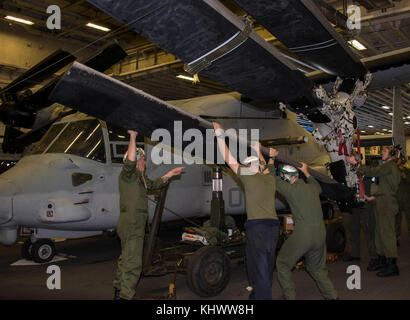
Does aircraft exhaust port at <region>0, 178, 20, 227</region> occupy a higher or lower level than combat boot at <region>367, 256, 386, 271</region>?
higher

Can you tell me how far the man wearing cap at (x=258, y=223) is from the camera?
4133mm

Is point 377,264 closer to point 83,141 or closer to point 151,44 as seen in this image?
point 83,141

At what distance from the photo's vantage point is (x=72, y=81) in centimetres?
318

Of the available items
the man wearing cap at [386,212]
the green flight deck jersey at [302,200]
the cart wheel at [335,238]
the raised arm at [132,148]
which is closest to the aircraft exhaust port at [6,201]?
the raised arm at [132,148]

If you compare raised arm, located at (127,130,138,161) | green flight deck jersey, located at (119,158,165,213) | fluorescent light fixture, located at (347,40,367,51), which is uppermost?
fluorescent light fixture, located at (347,40,367,51)

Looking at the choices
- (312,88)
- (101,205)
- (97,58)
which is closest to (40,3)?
(97,58)

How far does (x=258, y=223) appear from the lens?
4250 millimetres

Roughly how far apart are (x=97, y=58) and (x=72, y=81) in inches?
173

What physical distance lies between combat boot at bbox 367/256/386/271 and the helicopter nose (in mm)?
6235

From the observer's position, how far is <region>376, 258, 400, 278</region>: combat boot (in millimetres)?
6145

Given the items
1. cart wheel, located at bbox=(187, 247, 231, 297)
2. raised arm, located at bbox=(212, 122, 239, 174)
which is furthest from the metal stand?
raised arm, located at bbox=(212, 122, 239, 174)

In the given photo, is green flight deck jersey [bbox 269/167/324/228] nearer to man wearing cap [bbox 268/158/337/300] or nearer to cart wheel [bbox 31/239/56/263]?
man wearing cap [bbox 268/158/337/300]

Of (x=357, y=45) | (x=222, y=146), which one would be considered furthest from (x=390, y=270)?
(x=357, y=45)

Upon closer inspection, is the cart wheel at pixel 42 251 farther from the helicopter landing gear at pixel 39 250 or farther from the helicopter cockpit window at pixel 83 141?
the helicopter cockpit window at pixel 83 141
